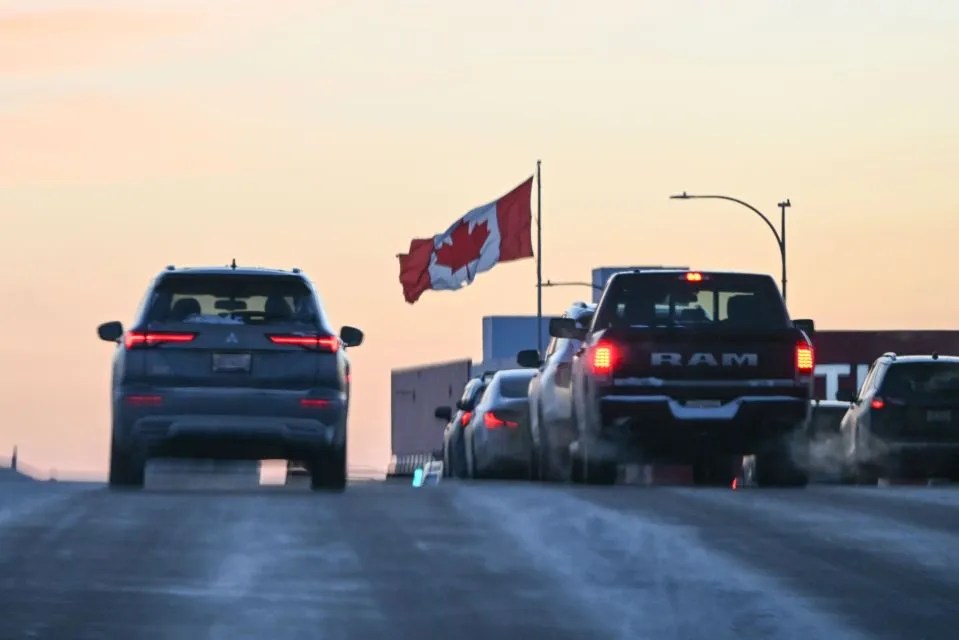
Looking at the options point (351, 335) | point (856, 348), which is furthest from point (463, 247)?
point (351, 335)

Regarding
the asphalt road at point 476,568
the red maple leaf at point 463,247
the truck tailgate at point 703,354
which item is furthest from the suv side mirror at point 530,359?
the red maple leaf at point 463,247

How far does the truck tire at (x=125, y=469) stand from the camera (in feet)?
59.4

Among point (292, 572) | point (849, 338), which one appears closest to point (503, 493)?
point (292, 572)

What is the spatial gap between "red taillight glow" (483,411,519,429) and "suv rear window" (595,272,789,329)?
6.34 meters

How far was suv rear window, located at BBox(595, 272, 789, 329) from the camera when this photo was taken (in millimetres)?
19703

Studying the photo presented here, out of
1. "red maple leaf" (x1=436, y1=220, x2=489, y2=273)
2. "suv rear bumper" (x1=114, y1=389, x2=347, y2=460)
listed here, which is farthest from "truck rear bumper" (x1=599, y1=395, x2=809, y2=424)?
"red maple leaf" (x1=436, y1=220, x2=489, y2=273)

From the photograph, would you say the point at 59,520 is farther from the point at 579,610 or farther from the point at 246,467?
the point at 246,467

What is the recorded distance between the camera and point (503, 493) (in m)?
16.4

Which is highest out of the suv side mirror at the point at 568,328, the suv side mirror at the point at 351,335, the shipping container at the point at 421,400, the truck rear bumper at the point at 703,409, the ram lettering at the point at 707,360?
the suv side mirror at the point at 568,328

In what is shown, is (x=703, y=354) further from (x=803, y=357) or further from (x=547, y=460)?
(x=547, y=460)

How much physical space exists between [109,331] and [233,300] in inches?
49.0

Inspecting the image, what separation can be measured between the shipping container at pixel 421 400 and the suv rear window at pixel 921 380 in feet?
205

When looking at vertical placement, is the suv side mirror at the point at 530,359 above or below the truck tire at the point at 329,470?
above

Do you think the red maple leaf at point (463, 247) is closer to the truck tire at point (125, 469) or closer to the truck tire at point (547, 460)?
the truck tire at point (547, 460)
